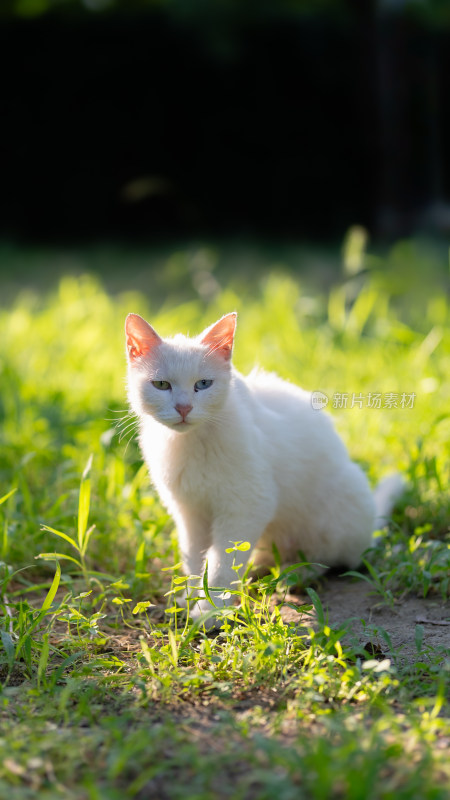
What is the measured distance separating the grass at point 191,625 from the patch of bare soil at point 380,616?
0.07 ft

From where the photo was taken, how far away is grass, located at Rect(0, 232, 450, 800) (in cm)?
158

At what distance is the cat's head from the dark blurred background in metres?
6.06

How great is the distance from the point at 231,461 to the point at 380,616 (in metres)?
0.62

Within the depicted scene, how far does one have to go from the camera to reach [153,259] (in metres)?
7.97

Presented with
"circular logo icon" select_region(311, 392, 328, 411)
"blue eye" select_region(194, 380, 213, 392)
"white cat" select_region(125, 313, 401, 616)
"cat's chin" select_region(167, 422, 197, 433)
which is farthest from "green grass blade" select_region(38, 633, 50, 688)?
"circular logo icon" select_region(311, 392, 328, 411)

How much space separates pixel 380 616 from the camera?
7.67ft

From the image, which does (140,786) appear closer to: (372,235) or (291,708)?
(291,708)

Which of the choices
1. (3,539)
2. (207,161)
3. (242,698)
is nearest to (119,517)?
(3,539)

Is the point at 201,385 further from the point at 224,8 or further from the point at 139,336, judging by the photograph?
the point at 224,8

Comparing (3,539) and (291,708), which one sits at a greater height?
(3,539)

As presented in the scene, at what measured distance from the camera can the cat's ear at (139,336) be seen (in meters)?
2.24

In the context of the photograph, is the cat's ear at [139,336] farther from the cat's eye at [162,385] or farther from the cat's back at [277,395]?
the cat's back at [277,395]

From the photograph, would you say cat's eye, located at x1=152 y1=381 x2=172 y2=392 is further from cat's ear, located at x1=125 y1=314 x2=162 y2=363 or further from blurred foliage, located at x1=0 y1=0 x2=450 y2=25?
blurred foliage, located at x1=0 y1=0 x2=450 y2=25

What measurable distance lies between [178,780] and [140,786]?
0.27 ft
